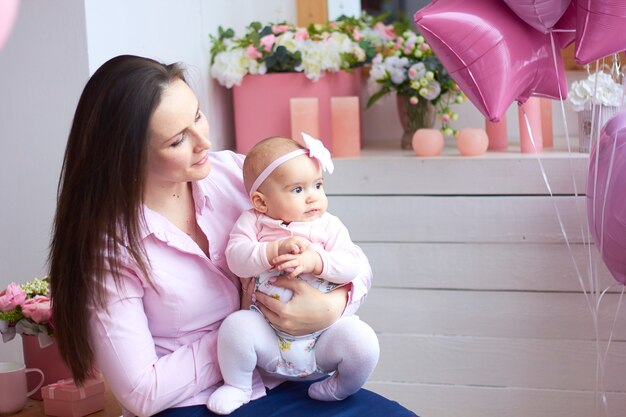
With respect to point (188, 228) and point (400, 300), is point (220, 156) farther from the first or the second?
point (400, 300)

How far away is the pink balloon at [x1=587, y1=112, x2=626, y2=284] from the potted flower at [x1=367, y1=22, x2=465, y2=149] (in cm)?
97

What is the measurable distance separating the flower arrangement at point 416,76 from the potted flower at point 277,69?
8 cm

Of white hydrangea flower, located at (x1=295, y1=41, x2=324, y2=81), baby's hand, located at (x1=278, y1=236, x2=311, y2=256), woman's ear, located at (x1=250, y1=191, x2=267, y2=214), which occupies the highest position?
white hydrangea flower, located at (x1=295, y1=41, x2=324, y2=81)

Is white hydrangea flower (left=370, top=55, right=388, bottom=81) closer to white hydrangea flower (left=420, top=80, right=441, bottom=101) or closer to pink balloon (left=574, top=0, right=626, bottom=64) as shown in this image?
white hydrangea flower (left=420, top=80, right=441, bottom=101)

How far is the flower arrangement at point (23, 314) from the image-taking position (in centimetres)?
192

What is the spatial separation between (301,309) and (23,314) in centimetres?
69

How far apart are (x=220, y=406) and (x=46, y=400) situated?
52cm

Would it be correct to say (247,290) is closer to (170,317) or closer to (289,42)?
(170,317)

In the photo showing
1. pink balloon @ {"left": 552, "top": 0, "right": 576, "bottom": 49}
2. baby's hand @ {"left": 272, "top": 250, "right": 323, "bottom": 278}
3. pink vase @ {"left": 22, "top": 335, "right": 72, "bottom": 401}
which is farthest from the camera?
pink vase @ {"left": 22, "top": 335, "right": 72, "bottom": 401}

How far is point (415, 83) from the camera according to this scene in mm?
2760

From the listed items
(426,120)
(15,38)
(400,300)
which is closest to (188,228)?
(15,38)

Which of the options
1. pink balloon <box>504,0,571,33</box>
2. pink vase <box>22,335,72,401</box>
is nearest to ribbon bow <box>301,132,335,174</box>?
pink balloon <box>504,0,571,33</box>

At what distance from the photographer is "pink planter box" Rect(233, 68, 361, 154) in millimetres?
2781

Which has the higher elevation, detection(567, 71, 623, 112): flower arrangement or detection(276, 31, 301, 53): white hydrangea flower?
detection(276, 31, 301, 53): white hydrangea flower
